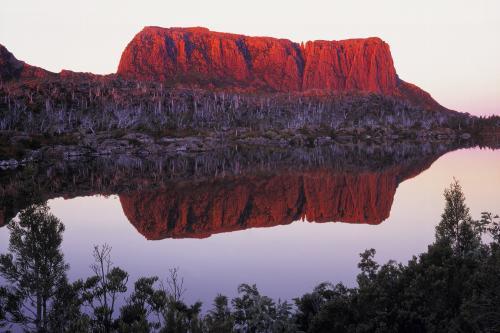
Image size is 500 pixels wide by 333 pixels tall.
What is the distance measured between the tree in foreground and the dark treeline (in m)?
69.5

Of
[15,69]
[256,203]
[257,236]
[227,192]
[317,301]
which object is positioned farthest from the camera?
[15,69]

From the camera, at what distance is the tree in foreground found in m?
7.70

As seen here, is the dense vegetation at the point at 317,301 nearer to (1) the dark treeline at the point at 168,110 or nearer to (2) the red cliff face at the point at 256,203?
(2) the red cliff face at the point at 256,203

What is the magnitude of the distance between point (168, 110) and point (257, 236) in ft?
308

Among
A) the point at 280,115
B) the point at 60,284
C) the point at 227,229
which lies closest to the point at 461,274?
the point at 60,284

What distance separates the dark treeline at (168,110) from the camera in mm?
83688

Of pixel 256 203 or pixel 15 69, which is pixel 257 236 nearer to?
pixel 256 203

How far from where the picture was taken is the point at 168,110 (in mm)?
108375

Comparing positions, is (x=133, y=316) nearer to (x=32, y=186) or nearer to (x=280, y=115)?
(x=32, y=186)

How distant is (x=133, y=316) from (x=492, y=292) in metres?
5.13

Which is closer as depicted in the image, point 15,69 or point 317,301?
point 317,301

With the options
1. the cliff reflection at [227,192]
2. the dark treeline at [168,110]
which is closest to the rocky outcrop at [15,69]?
the dark treeline at [168,110]

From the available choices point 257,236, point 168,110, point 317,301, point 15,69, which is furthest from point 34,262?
point 15,69

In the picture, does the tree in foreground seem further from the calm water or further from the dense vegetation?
the calm water
